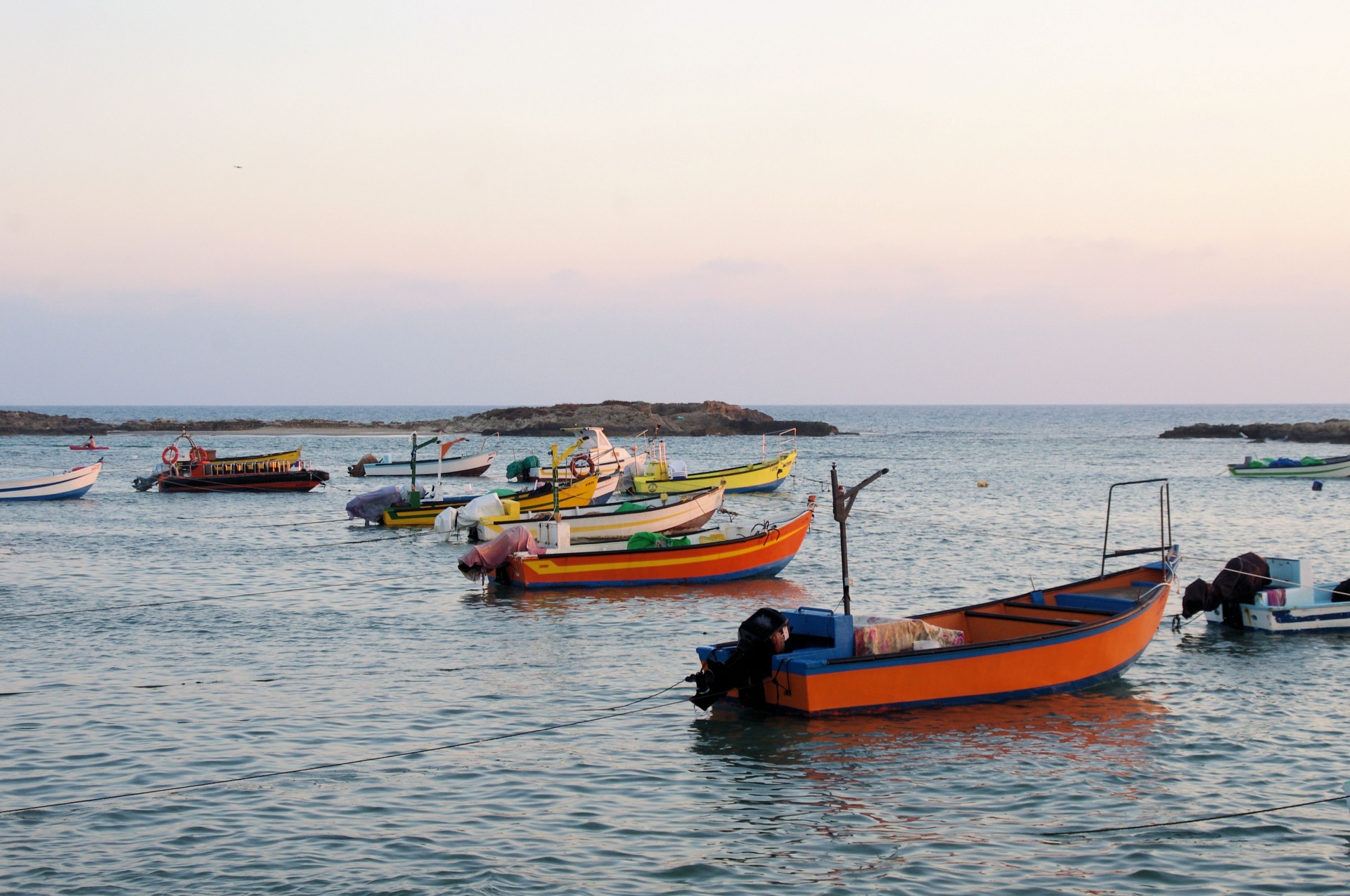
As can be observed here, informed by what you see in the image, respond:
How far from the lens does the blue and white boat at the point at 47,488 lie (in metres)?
48.4

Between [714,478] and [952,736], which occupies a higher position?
[714,478]

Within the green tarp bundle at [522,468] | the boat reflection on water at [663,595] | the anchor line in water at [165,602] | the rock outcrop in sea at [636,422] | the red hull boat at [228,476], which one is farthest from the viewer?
the rock outcrop in sea at [636,422]

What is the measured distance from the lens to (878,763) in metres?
11.8

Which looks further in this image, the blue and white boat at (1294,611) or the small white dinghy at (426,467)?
the small white dinghy at (426,467)

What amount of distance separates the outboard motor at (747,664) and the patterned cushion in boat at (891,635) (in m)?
1.08

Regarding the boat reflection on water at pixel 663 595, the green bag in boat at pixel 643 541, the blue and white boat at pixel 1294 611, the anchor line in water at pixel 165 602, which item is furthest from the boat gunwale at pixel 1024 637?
the anchor line in water at pixel 165 602

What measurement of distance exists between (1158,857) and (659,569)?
15.2m

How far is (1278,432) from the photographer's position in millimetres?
107812

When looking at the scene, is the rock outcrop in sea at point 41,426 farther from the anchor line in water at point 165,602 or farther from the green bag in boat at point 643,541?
the green bag in boat at point 643,541

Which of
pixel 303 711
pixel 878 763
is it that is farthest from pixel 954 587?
pixel 303 711

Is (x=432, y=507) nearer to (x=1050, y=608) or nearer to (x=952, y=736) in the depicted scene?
(x=1050, y=608)

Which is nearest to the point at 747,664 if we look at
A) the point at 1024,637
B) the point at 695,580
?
the point at 1024,637

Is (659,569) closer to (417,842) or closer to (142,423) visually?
(417,842)

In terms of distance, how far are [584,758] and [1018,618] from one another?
6.78m
